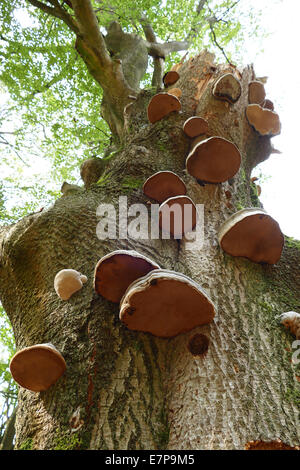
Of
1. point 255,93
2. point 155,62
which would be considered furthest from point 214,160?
point 155,62

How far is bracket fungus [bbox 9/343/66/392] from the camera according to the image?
1.79m

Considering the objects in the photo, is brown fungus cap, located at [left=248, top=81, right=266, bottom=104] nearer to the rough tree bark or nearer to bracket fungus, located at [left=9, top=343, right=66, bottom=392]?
the rough tree bark

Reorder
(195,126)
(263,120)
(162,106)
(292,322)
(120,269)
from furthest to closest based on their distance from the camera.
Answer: (162,106) → (263,120) → (195,126) → (292,322) → (120,269)

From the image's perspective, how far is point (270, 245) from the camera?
97.0 inches

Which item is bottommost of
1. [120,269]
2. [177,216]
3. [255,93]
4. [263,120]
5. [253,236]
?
[120,269]

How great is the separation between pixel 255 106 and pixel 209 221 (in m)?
1.88

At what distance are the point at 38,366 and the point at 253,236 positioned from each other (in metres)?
1.66

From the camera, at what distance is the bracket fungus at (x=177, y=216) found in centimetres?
263

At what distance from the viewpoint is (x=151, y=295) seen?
173 centimetres

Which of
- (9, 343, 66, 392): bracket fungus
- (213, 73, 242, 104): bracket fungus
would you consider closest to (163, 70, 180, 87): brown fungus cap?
(213, 73, 242, 104): bracket fungus

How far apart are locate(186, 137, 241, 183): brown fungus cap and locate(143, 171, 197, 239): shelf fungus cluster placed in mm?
251
